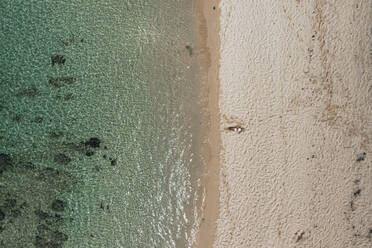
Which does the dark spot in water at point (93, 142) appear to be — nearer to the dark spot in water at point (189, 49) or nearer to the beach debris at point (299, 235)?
the dark spot in water at point (189, 49)

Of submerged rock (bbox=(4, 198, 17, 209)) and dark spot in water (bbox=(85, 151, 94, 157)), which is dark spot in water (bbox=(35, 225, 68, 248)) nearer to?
submerged rock (bbox=(4, 198, 17, 209))

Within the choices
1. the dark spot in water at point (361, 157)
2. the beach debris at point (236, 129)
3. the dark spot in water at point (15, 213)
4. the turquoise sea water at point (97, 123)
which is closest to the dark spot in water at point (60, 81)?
the turquoise sea water at point (97, 123)

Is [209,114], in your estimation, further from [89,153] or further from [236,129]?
[89,153]

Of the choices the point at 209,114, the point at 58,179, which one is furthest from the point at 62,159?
the point at 209,114

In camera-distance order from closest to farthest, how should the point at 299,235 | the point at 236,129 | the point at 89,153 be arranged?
the point at 299,235, the point at 236,129, the point at 89,153

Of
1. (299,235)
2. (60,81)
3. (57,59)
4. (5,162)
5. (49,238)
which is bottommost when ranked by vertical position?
(49,238)

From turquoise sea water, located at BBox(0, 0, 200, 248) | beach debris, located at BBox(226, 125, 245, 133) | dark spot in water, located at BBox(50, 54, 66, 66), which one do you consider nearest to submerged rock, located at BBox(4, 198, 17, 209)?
turquoise sea water, located at BBox(0, 0, 200, 248)
